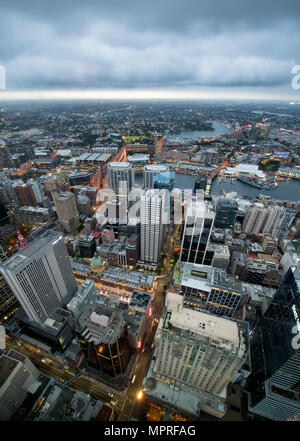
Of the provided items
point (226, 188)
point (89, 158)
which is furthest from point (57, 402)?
point (89, 158)

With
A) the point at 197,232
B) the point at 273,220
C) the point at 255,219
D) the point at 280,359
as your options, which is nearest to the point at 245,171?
the point at 273,220

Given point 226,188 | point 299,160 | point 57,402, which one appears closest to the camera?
point 57,402

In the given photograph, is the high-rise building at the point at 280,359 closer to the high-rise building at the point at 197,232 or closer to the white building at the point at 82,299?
the high-rise building at the point at 197,232

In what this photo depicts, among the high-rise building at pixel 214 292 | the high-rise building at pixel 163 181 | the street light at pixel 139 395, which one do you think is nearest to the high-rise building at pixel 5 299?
the street light at pixel 139 395

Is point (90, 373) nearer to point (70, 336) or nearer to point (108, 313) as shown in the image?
point (70, 336)

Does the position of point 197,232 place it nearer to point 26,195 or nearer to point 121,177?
point 121,177

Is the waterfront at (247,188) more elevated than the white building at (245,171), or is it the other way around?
the white building at (245,171)

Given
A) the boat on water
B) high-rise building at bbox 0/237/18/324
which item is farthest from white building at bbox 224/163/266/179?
high-rise building at bbox 0/237/18/324
